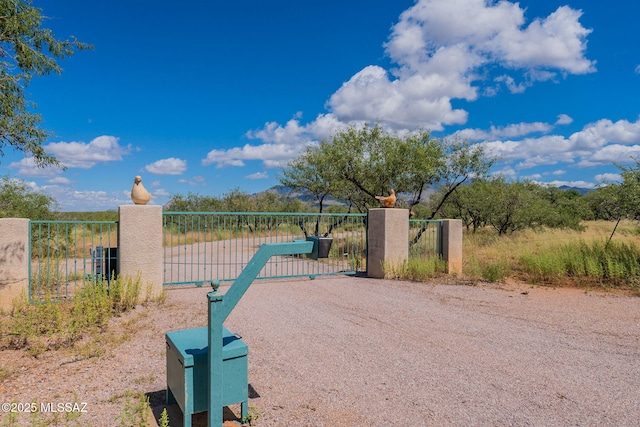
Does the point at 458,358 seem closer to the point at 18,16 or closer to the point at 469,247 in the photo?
the point at 18,16

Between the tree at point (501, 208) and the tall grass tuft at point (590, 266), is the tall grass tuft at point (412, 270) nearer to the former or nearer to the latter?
the tall grass tuft at point (590, 266)

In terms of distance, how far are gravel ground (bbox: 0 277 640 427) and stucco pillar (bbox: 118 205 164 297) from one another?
64 cm

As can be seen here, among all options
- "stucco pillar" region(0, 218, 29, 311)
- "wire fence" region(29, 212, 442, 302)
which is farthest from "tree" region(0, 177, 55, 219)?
"stucco pillar" region(0, 218, 29, 311)

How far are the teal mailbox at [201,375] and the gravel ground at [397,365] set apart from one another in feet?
1.24

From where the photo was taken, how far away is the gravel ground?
3549 millimetres

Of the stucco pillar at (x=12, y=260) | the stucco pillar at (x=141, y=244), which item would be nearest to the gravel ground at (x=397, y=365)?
the stucco pillar at (x=141, y=244)

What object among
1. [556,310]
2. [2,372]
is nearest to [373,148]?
[556,310]

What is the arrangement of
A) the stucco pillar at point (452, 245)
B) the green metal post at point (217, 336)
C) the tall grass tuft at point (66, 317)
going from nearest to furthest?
the green metal post at point (217, 336) → the tall grass tuft at point (66, 317) → the stucco pillar at point (452, 245)

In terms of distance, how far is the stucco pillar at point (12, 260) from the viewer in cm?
694

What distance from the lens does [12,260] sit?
7008 millimetres

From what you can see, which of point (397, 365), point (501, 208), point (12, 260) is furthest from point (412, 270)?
point (501, 208)

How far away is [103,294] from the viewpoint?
6629 mm

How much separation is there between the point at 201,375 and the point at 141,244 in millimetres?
5097

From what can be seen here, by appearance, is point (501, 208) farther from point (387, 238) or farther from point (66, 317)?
point (66, 317)
